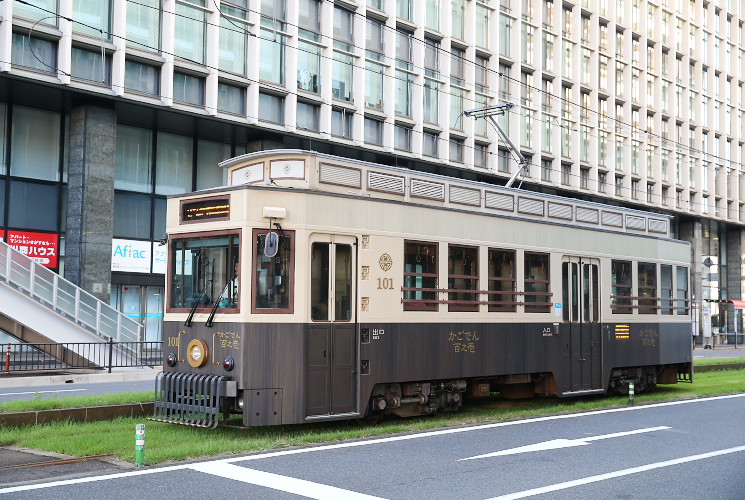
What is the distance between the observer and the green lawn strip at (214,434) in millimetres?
10492

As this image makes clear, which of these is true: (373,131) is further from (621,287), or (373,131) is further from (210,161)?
(621,287)

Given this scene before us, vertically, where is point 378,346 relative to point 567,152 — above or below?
below

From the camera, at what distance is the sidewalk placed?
70.7 ft

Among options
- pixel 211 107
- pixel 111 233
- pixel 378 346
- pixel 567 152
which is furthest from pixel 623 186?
pixel 378 346

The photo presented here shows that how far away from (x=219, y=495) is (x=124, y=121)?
86.7ft

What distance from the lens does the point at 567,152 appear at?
1927 inches

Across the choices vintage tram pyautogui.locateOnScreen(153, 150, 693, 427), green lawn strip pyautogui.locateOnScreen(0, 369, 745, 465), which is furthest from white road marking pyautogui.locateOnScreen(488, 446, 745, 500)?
vintage tram pyautogui.locateOnScreen(153, 150, 693, 427)

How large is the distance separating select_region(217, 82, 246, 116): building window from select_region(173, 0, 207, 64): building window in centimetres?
134

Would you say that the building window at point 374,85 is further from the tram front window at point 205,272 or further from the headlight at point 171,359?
the headlight at point 171,359

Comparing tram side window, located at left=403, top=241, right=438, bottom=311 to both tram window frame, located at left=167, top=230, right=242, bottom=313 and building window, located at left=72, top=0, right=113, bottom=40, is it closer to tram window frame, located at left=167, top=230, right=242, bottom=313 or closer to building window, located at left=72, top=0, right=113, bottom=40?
tram window frame, located at left=167, top=230, right=242, bottom=313

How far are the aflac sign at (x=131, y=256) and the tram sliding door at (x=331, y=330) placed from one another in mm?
21179

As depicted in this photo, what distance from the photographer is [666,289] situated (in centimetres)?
1900

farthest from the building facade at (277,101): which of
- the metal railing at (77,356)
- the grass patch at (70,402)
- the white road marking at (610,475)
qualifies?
the white road marking at (610,475)

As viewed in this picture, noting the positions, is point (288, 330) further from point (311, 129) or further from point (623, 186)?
point (623, 186)
